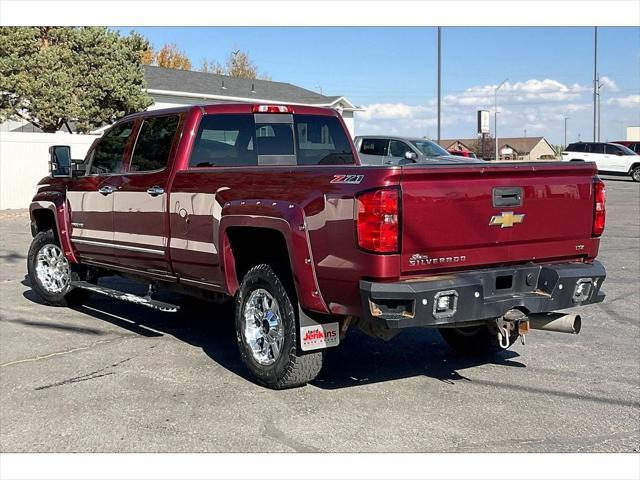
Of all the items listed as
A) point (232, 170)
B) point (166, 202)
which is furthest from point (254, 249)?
point (166, 202)

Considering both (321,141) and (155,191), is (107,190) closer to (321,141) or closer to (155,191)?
(155,191)

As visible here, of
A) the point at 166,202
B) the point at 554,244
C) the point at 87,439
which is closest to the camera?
the point at 87,439

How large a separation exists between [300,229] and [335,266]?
0.38 meters

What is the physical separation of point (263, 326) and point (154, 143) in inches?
88.9

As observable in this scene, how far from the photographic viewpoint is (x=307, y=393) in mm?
5309

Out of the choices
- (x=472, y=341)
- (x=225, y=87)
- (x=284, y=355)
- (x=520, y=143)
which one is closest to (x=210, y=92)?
(x=225, y=87)

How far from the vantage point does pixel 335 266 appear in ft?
15.2

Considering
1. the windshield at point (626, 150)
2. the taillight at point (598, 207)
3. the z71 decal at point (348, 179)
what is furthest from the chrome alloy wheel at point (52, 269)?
the windshield at point (626, 150)

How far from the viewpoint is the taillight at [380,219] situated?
4.33 m

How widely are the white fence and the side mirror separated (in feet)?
52.7

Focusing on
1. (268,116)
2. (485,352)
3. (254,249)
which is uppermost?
(268,116)

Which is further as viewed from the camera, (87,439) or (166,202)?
(166,202)

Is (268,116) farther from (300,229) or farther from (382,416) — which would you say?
(382,416)

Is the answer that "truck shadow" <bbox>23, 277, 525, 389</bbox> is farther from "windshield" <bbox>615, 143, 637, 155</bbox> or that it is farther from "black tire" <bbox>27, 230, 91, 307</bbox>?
"windshield" <bbox>615, 143, 637, 155</bbox>
